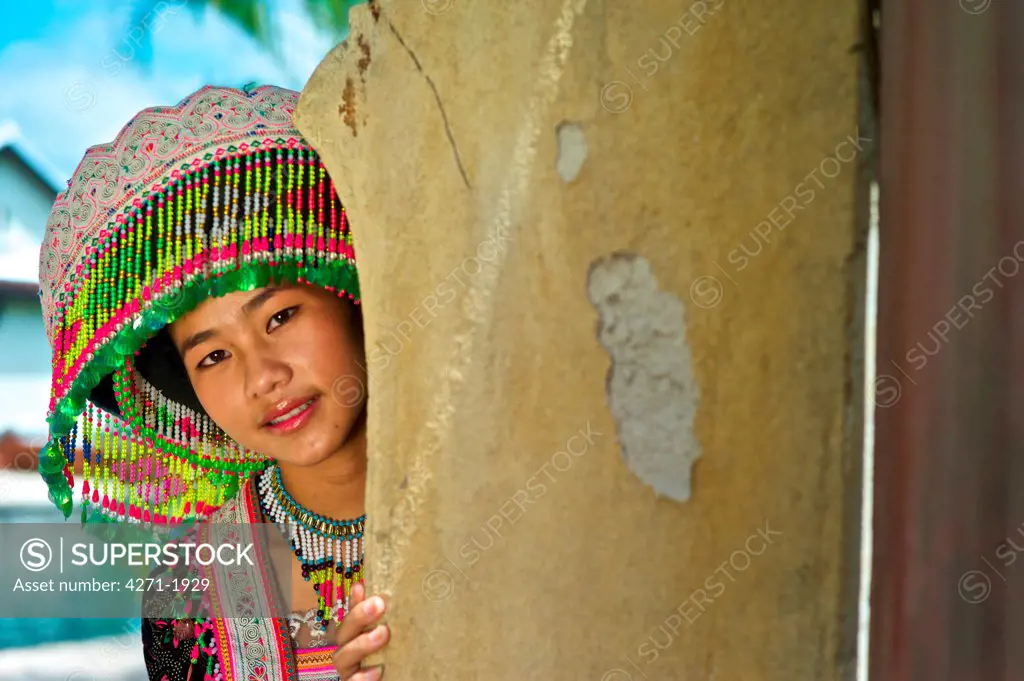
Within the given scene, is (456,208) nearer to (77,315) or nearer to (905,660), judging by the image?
(905,660)

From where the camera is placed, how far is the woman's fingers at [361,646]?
102 cm

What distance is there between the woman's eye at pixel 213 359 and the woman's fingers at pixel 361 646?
586 mm

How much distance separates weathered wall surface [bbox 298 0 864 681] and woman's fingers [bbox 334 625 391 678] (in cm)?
2

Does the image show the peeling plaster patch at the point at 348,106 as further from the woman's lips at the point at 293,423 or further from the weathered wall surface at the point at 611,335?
the woman's lips at the point at 293,423

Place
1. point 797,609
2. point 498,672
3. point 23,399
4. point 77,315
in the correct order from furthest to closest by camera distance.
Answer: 1. point 23,399
2. point 77,315
3. point 498,672
4. point 797,609

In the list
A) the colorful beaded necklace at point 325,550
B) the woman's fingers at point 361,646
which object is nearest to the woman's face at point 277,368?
the colorful beaded necklace at point 325,550

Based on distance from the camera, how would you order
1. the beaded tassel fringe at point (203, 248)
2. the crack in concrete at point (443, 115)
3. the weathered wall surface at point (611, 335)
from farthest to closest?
the beaded tassel fringe at point (203, 248)
the crack in concrete at point (443, 115)
the weathered wall surface at point (611, 335)

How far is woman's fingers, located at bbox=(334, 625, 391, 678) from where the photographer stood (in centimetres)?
102

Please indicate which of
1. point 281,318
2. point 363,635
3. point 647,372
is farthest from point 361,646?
point 281,318

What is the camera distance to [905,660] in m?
0.74

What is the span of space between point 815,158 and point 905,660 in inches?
16.1

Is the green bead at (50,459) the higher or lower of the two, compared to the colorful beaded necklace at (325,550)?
higher

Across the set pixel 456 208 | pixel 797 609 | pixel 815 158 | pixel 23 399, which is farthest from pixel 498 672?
pixel 23 399

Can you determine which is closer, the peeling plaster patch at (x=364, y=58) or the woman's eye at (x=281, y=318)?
the peeling plaster patch at (x=364, y=58)
